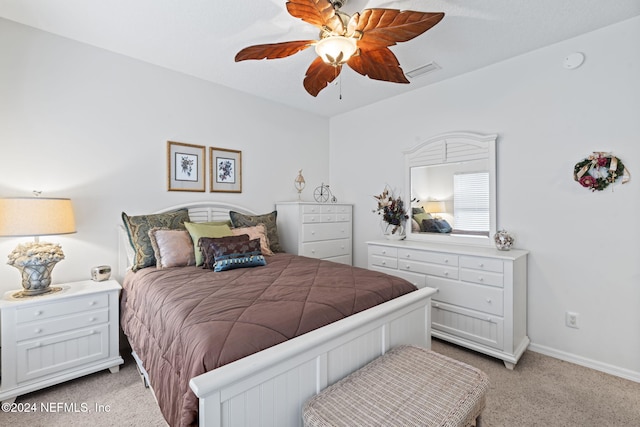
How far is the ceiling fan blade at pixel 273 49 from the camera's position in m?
1.79

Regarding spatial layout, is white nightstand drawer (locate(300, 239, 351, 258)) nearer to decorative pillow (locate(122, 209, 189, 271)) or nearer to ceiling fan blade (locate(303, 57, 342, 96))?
decorative pillow (locate(122, 209, 189, 271))

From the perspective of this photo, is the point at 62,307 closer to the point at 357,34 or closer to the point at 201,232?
the point at 201,232

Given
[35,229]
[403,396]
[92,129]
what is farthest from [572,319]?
[92,129]

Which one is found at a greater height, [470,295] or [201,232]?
[201,232]

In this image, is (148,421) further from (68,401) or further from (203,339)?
(203,339)

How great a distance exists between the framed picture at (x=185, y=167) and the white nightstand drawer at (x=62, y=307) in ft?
3.90

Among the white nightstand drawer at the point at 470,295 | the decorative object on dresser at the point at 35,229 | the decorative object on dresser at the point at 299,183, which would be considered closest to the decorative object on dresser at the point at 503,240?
the white nightstand drawer at the point at 470,295

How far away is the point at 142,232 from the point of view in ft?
8.29

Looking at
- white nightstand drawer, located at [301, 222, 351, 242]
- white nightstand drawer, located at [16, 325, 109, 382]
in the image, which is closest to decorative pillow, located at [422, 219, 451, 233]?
white nightstand drawer, located at [301, 222, 351, 242]

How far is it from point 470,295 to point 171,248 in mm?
2567

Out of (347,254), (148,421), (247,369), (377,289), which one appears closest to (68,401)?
(148,421)

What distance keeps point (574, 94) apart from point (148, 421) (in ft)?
12.7

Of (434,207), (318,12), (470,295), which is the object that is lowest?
(470,295)

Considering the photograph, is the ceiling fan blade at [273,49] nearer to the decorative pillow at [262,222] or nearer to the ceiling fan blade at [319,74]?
the ceiling fan blade at [319,74]
